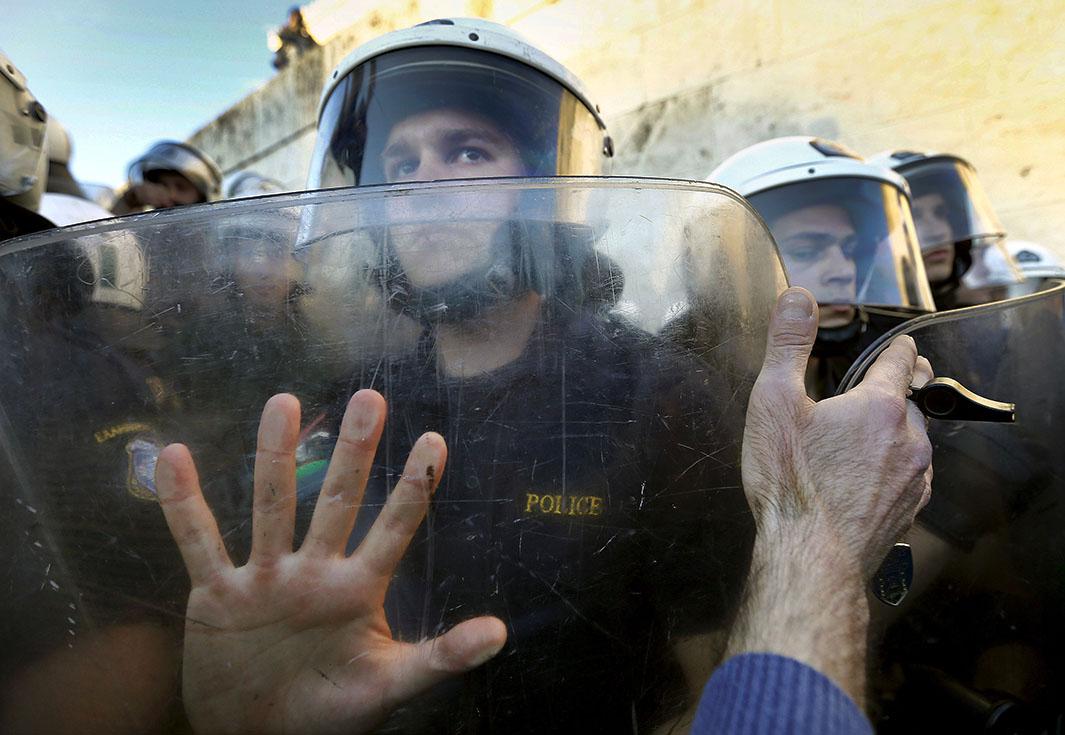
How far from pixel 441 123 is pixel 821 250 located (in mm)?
1182

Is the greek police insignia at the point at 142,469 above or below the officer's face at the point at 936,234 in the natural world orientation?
below

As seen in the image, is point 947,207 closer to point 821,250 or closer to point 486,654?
point 821,250

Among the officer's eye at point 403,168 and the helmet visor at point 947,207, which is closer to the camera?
the officer's eye at point 403,168

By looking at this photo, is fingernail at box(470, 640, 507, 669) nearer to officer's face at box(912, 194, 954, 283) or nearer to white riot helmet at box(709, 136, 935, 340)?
white riot helmet at box(709, 136, 935, 340)

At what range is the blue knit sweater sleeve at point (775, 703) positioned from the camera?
0.56 m

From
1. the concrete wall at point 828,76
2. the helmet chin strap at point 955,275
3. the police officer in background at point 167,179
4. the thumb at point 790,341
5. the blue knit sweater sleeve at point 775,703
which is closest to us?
the blue knit sweater sleeve at point 775,703

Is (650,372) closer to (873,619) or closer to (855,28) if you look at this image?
(873,619)

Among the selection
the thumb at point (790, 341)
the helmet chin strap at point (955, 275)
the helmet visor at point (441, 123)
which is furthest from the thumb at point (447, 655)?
the helmet chin strap at point (955, 275)

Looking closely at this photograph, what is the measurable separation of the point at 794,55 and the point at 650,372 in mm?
3740

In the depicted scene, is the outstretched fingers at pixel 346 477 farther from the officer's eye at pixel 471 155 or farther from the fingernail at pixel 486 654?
the officer's eye at pixel 471 155

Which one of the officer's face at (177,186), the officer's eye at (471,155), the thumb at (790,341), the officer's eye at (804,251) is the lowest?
the thumb at (790,341)

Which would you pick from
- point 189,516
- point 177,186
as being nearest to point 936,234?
point 189,516

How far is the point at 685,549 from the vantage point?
2.22 feet

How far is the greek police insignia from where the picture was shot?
0.60 meters
